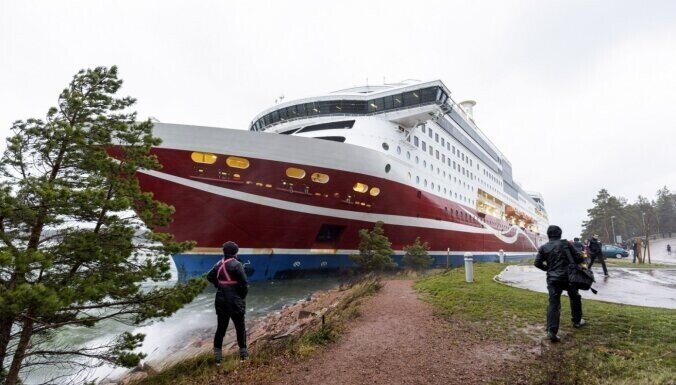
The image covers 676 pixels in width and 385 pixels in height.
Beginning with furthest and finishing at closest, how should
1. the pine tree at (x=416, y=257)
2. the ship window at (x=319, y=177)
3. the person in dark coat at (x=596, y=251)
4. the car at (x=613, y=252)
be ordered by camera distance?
1. the car at (x=613, y=252)
2. the pine tree at (x=416, y=257)
3. the ship window at (x=319, y=177)
4. the person in dark coat at (x=596, y=251)

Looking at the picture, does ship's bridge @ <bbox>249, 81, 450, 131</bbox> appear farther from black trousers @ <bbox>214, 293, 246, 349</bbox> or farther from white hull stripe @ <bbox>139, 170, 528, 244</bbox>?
black trousers @ <bbox>214, 293, 246, 349</bbox>

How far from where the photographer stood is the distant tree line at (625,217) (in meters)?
73.8

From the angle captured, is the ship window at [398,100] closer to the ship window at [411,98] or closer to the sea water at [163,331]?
the ship window at [411,98]

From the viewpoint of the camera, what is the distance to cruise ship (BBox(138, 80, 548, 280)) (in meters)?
14.2

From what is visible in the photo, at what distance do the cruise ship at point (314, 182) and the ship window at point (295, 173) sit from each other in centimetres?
5

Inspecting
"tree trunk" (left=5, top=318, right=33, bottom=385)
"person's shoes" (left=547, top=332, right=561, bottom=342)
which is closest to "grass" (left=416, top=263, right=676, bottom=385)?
"person's shoes" (left=547, top=332, right=561, bottom=342)

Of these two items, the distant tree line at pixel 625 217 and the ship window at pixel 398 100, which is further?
the distant tree line at pixel 625 217

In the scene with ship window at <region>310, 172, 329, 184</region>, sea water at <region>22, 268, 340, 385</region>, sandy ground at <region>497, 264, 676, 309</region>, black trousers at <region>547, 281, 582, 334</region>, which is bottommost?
sea water at <region>22, 268, 340, 385</region>

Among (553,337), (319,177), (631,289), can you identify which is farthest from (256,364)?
(319,177)

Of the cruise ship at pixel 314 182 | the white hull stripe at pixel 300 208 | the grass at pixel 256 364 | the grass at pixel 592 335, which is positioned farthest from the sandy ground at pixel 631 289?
the cruise ship at pixel 314 182

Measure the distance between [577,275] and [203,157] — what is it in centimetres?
1352

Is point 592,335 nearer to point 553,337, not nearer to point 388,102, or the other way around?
point 553,337

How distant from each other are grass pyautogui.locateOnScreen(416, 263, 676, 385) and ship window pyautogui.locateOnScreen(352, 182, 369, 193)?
31.7 feet

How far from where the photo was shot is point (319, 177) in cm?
1645
